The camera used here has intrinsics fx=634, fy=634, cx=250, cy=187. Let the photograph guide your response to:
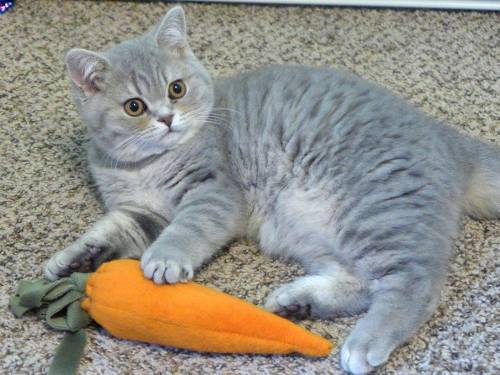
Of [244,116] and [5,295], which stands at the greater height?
[244,116]

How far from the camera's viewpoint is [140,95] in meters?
1.39

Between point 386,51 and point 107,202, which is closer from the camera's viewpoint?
point 107,202

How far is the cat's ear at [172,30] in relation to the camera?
1.47 meters

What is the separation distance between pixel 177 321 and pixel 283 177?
1.54 feet

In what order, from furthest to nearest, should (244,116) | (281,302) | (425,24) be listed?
(425,24), (244,116), (281,302)

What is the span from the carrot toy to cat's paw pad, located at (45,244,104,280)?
5.3 inches

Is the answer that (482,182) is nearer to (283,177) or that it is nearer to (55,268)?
(283,177)

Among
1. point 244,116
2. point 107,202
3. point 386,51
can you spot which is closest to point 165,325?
point 107,202

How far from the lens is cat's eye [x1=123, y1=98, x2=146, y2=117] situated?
1.39 m

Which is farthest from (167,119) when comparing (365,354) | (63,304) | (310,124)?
(365,354)

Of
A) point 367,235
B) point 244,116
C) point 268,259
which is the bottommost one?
point 268,259

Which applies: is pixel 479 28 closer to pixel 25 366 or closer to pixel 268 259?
pixel 268 259

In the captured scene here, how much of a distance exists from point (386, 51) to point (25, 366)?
154 cm

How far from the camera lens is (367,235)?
125 cm
